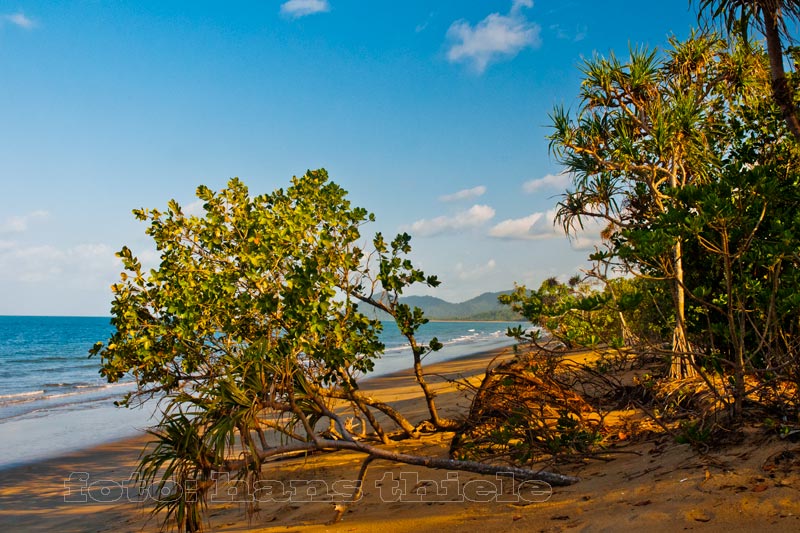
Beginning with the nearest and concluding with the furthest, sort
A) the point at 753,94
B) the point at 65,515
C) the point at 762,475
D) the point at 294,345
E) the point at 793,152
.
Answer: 1. the point at 762,475
2. the point at 294,345
3. the point at 65,515
4. the point at 793,152
5. the point at 753,94

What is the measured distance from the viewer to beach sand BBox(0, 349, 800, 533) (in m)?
3.54

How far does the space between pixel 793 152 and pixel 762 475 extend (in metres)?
5.92

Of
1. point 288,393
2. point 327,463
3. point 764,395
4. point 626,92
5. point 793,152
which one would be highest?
point 626,92

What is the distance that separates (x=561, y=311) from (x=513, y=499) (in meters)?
1.59

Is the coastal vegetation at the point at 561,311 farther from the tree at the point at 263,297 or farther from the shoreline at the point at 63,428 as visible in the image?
the shoreline at the point at 63,428

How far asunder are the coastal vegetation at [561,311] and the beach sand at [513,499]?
0.27 meters

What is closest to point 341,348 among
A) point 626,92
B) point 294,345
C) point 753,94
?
point 294,345

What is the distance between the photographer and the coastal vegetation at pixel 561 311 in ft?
14.9

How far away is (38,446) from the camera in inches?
488

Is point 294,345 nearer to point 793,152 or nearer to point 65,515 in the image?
point 65,515

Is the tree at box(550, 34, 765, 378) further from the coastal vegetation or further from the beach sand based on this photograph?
the beach sand

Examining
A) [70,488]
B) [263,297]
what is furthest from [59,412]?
[263,297]

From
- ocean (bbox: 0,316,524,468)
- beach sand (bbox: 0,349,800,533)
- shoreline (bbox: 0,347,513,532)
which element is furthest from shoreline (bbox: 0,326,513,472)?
beach sand (bbox: 0,349,800,533)

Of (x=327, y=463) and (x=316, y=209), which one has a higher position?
(x=316, y=209)
